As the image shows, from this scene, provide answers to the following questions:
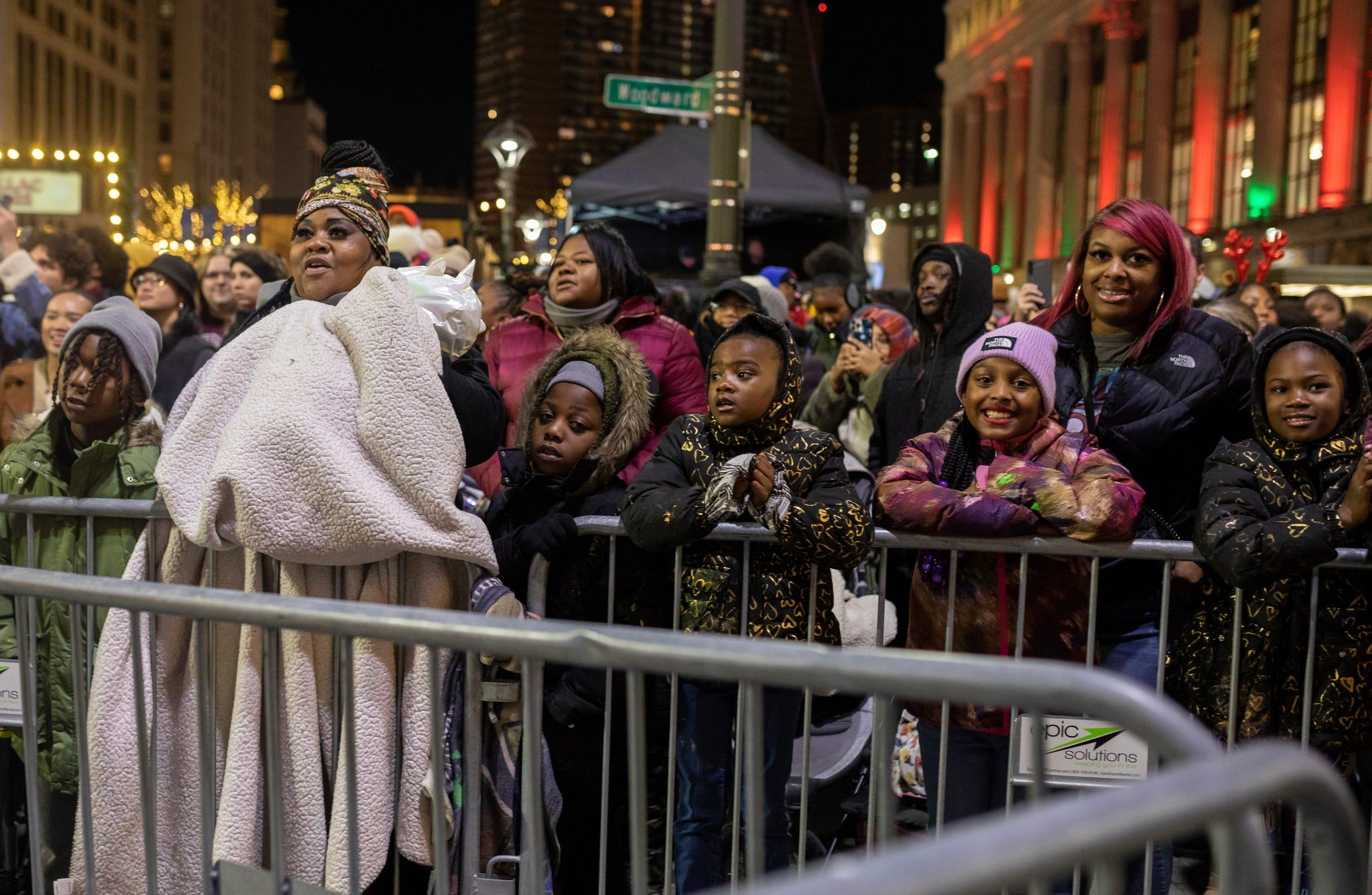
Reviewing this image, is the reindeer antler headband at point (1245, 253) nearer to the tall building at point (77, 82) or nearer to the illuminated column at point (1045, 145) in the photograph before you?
the tall building at point (77, 82)

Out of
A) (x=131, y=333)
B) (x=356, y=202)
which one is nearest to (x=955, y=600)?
(x=356, y=202)

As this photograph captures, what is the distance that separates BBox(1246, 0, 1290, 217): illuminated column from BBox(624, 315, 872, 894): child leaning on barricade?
43216mm

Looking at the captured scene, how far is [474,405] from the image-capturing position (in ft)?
11.5

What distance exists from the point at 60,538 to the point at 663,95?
7488mm

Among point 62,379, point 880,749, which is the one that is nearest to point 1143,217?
point 880,749

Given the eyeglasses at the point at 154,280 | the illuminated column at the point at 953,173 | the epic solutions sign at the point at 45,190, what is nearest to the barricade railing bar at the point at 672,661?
the eyeglasses at the point at 154,280

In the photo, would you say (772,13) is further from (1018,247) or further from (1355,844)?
(1355,844)

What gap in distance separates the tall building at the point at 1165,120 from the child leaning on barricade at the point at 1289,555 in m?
16.2

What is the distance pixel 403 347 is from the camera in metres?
3.26

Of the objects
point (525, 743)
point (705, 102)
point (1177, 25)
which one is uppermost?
point (1177, 25)

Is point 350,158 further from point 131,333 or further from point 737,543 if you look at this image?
point 737,543

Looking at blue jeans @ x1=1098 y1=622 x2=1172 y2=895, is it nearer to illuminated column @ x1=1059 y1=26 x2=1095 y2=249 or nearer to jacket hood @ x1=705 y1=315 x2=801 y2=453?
jacket hood @ x1=705 y1=315 x2=801 y2=453

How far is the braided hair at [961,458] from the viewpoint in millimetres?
3955

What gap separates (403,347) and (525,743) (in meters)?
1.25
